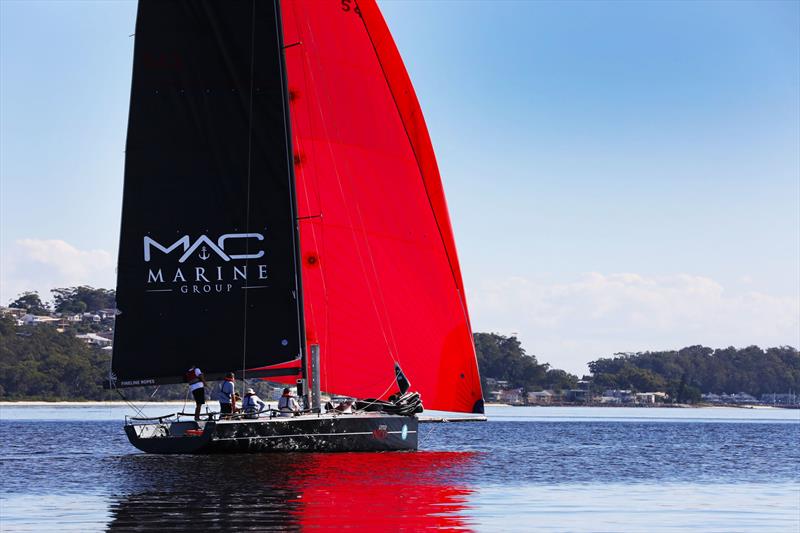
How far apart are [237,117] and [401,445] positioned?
916 centimetres

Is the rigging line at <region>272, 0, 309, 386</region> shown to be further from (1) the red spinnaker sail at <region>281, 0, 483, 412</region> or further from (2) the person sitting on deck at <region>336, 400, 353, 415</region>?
(1) the red spinnaker sail at <region>281, 0, 483, 412</region>

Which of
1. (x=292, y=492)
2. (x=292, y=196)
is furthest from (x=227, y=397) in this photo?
(x=292, y=492)

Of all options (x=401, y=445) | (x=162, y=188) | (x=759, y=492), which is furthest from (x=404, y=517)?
(x=162, y=188)

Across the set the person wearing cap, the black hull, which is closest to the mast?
the person wearing cap

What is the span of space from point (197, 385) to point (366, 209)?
685 centimetres

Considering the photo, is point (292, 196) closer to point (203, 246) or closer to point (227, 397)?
point (203, 246)

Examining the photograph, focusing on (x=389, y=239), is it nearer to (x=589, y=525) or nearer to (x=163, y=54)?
(x=163, y=54)

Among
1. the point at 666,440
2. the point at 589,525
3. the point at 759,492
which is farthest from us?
the point at 666,440

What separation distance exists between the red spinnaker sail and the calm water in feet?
10.7

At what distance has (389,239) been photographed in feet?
120

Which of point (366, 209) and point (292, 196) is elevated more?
point (366, 209)

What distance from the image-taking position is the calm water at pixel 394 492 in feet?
69.8

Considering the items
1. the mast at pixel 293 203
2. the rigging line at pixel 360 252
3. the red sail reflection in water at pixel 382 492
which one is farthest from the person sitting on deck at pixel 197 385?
the rigging line at pixel 360 252

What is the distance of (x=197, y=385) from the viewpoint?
109 ft
